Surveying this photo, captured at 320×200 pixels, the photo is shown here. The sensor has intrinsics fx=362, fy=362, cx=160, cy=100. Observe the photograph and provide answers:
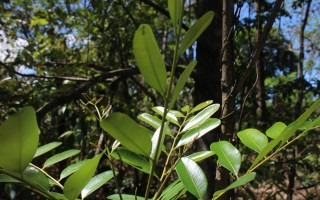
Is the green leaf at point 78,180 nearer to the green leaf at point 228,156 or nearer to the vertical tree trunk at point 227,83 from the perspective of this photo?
the green leaf at point 228,156

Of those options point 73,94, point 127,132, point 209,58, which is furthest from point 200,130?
point 73,94

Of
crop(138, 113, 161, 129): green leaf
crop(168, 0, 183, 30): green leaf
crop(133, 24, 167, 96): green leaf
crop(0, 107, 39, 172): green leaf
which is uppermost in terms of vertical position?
crop(168, 0, 183, 30): green leaf

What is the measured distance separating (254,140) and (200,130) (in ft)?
0.29

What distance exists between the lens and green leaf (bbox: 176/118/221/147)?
1.86ft

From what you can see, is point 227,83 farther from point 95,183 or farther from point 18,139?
point 18,139

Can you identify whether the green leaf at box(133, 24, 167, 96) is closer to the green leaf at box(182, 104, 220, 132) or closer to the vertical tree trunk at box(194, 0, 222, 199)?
the green leaf at box(182, 104, 220, 132)

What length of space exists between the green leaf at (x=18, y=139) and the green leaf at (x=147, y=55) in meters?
0.12

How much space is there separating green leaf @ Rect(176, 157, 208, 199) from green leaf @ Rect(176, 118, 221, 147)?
0.05m

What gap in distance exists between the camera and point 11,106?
2158 millimetres

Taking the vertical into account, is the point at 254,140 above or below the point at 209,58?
below

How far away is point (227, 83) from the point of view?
0.77 m

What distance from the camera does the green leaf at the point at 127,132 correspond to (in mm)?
357

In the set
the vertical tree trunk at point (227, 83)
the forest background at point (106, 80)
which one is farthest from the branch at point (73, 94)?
the vertical tree trunk at point (227, 83)

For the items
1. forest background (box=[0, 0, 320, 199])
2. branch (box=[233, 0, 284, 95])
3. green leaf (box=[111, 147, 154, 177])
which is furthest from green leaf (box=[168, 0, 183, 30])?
forest background (box=[0, 0, 320, 199])
